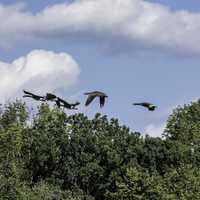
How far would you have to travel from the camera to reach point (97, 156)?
93.0m

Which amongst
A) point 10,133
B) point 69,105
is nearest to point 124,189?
point 10,133

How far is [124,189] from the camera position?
82.3 m

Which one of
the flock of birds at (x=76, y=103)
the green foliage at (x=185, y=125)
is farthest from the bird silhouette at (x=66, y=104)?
the green foliage at (x=185, y=125)

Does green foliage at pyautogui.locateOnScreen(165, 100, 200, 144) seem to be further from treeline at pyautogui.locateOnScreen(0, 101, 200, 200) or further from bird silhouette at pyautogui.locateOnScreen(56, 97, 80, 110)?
bird silhouette at pyautogui.locateOnScreen(56, 97, 80, 110)

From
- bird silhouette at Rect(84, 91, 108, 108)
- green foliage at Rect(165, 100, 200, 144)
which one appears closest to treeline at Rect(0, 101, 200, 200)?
green foliage at Rect(165, 100, 200, 144)

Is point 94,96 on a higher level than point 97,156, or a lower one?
lower

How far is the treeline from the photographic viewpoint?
7975 cm


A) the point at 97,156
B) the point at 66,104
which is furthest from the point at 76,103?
the point at 97,156

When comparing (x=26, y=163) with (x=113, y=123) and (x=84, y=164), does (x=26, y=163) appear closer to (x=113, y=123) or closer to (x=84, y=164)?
(x=84, y=164)

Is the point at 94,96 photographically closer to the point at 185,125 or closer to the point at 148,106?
the point at 148,106

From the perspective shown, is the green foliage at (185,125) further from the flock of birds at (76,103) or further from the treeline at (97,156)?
the flock of birds at (76,103)

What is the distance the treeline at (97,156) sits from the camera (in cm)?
7975

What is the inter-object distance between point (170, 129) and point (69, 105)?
3349 inches

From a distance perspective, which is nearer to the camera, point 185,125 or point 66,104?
point 66,104
